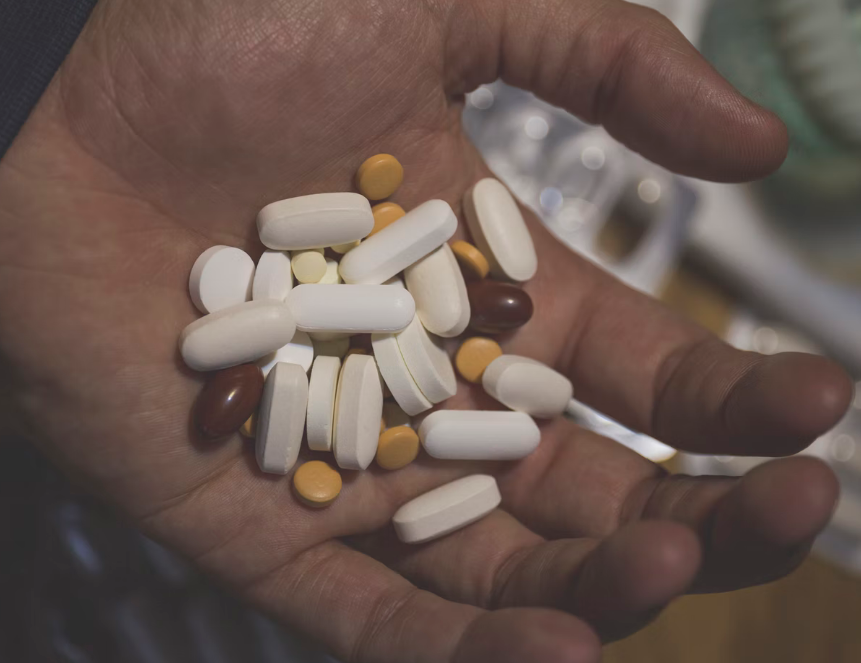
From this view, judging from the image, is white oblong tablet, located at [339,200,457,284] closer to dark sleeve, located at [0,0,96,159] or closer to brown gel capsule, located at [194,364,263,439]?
brown gel capsule, located at [194,364,263,439]

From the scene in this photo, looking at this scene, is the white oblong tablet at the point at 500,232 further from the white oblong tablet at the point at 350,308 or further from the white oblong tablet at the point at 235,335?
the white oblong tablet at the point at 235,335

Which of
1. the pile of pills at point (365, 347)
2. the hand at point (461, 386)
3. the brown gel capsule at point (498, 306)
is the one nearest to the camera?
the hand at point (461, 386)

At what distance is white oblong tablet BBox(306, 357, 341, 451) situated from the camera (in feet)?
2.94

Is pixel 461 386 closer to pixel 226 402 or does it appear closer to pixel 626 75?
pixel 226 402

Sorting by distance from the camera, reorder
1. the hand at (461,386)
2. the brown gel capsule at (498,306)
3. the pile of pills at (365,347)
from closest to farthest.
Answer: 1. the hand at (461,386)
2. the pile of pills at (365,347)
3. the brown gel capsule at (498,306)

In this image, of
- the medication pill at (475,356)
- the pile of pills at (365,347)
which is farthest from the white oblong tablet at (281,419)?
the medication pill at (475,356)

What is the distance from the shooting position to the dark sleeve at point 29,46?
865 millimetres

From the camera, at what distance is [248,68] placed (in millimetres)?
888

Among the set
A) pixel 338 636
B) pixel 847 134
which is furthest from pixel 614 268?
pixel 338 636

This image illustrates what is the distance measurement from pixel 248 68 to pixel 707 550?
2.47 feet

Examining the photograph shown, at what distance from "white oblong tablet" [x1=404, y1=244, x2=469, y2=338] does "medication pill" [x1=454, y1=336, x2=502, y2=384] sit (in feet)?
0.12

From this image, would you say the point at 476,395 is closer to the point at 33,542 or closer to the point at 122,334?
the point at 122,334

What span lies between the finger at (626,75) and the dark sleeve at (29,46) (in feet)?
1.58

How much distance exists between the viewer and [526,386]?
0.96 meters
